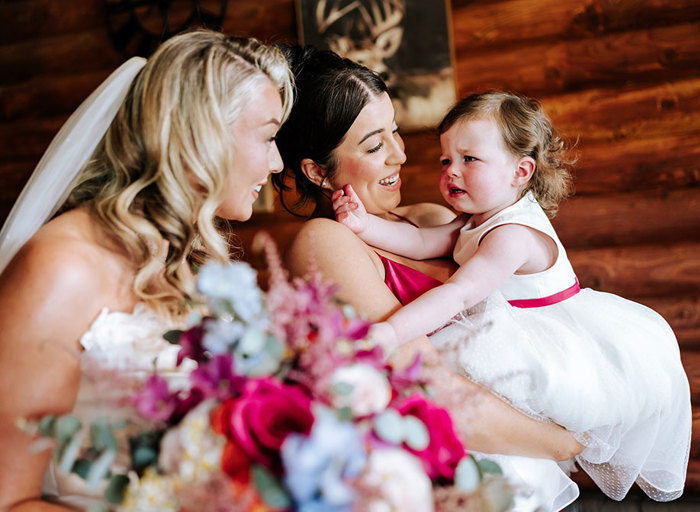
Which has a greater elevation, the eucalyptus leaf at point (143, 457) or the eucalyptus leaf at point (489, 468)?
the eucalyptus leaf at point (143, 457)

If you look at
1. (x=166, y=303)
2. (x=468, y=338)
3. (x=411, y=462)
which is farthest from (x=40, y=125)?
(x=411, y=462)

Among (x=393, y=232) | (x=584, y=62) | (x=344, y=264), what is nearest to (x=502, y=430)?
(x=344, y=264)

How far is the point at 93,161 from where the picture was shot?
1.50m

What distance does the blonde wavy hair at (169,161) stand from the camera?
4.51 feet

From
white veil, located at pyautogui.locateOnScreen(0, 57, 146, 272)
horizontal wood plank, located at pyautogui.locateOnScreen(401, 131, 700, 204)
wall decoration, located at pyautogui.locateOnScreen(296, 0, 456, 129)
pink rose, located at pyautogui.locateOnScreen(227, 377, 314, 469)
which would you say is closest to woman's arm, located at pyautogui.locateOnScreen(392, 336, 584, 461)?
pink rose, located at pyautogui.locateOnScreen(227, 377, 314, 469)

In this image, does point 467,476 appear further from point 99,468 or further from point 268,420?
point 99,468

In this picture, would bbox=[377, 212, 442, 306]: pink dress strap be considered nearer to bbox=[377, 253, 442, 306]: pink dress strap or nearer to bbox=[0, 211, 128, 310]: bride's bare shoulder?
bbox=[377, 253, 442, 306]: pink dress strap

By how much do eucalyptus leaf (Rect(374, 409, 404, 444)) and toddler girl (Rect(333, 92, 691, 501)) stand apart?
579mm

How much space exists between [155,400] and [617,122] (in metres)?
2.39

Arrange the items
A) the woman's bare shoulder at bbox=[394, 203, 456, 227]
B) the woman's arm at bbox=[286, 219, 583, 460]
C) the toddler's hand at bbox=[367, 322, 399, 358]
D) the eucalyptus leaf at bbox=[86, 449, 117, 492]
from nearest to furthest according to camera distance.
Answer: the eucalyptus leaf at bbox=[86, 449, 117, 492] < the toddler's hand at bbox=[367, 322, 399, 358] < the woman's arm at bbox=[286, 219, 583, 460] < the woman's bare shoulder at bbox=[394, 203, 456, 227]

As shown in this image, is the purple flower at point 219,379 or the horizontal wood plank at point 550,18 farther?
the horizontal wood plank at point 550,18

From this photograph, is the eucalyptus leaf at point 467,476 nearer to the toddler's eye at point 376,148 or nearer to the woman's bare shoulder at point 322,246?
the woman's bare shoulder at point 322,246

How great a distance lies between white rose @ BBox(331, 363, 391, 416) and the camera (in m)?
0.78

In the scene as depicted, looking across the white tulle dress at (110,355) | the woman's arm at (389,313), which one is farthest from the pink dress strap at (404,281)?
the white tulle dress at (110,355)
